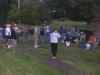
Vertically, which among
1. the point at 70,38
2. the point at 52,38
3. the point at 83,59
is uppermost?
the point at 52,38

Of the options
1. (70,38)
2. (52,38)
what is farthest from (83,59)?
(70,38)

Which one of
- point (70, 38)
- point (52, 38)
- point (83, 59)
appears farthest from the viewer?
point (70, 38)

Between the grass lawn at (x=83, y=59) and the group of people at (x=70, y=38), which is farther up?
the group of people at (x=70, y=38)

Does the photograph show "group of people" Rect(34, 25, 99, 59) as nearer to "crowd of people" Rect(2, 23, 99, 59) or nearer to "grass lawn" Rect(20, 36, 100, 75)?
"crowd of people" Rect(2, 23, 99, 59)

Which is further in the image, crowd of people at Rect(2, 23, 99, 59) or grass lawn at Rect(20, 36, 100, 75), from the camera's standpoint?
crowd of people at Rect(2, 23, 99, 59)

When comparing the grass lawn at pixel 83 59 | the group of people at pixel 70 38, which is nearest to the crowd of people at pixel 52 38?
the group of people at pixel 70 38

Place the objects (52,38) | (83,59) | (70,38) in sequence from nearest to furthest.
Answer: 1. (52,38)
2. (83,59)
3. (70,38)

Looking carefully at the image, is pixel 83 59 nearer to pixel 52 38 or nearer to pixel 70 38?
pixel 52 38

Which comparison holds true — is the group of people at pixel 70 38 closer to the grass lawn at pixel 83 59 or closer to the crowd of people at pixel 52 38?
the crowd of people at pixel 52 38

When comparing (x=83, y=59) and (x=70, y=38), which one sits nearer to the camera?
(x=83, y=59)

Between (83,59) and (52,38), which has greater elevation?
(52,38)

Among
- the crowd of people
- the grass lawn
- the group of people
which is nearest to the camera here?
the grass lawn

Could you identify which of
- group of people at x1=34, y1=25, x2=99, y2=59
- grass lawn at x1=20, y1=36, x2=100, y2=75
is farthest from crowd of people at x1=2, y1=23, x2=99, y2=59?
grass lawn at x1=20, y1=36, x2=100, y2=75

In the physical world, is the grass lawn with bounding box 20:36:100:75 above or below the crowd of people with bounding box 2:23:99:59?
below
